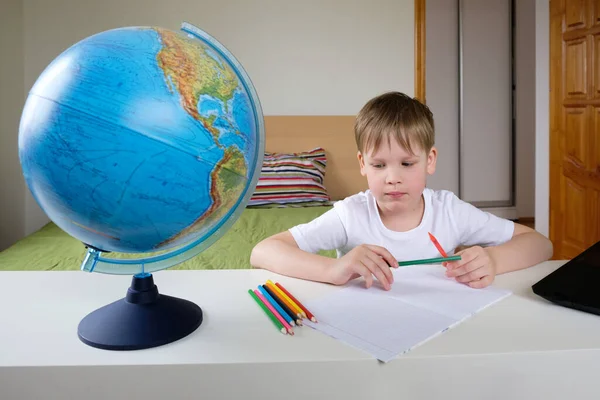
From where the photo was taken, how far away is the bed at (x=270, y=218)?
201 centimetres

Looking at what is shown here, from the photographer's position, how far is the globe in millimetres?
677

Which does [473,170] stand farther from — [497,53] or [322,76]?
[322,76]

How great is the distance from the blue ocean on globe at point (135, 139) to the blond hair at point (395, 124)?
21.2 inches

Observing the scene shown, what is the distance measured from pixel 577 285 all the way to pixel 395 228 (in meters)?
0.55

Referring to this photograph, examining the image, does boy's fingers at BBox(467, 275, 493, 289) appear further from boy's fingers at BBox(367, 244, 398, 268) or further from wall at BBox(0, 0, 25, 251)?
wall at BBox(0, 0, 25, 251)

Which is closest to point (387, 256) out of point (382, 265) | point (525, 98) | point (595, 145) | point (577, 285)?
point (382, 265)

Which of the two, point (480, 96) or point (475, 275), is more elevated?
point (480, 96)

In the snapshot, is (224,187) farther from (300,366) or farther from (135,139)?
(300,366)

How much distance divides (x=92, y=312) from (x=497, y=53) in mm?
4732

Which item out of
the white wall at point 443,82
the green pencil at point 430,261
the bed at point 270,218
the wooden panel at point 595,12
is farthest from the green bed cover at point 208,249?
the white wall at point 443,82

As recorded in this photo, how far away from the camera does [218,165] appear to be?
74cm

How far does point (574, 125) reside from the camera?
11.3 ft

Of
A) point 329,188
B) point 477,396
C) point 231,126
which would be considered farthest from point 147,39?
point 329,188

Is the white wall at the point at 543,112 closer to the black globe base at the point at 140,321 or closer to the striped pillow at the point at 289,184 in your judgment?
the striped pillow at the point at 289,184
